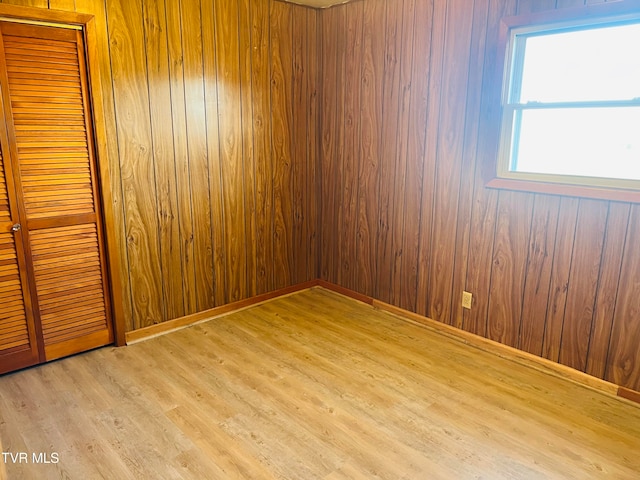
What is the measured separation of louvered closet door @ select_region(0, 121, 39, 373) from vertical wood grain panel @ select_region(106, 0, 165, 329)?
2.00ft

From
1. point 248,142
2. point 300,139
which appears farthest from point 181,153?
point 300,139

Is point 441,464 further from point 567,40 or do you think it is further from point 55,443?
point 567,40

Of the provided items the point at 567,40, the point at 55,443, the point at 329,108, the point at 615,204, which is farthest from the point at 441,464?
the point at 329,108

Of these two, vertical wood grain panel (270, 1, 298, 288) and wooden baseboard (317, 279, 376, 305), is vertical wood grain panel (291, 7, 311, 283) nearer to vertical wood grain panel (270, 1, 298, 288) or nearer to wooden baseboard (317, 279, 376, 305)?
vertical wood grain panel (270, 1, 298, 288)

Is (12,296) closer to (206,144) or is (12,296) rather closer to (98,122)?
(98,122)

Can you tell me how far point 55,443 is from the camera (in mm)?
2150

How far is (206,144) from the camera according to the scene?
10.9 ft

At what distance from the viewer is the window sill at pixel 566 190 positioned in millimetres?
2363

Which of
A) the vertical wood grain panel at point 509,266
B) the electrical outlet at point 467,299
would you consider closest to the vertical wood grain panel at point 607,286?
the vertical wood grain panel at point 509,266

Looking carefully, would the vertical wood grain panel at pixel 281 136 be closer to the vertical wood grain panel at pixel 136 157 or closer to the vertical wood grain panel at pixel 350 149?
the vertical wood grain panel at pixel 350 149

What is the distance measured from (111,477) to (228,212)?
2.01 meters

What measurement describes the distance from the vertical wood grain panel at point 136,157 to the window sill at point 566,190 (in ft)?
7.33

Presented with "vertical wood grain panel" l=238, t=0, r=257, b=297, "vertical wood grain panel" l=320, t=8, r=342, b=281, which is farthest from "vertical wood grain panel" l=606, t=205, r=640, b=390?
"vertical wood grain panel" l=238, t=0, r=257, b=297

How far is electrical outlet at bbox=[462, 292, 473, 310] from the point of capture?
317 cm
